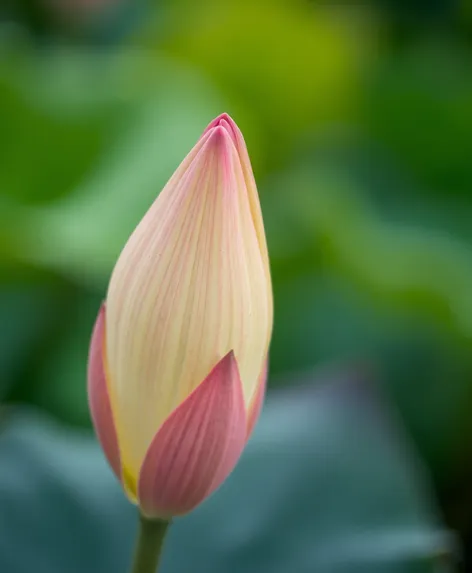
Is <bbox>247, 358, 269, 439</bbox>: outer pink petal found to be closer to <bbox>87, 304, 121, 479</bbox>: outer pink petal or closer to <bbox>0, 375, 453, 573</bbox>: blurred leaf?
<bbox>87, 304, 121, 479</bbox>: outer pink petal

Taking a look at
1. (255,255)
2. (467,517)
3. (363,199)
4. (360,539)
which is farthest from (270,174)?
(255,255)

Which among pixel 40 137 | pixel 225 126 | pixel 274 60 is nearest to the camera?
pixel 225 126

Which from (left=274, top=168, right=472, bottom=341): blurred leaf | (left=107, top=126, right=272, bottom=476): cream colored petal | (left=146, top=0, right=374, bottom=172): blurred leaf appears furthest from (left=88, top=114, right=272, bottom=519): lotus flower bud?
(left=146, top=0, right=374, bottom=172): blurred leaf

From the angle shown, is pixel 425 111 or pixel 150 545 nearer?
pixel 150 545

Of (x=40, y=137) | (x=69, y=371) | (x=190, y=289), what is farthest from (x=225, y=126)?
(x=40, y=137)

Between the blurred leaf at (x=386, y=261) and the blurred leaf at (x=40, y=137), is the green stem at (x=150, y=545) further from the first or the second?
the blurred leaf at (x=40, y=137)

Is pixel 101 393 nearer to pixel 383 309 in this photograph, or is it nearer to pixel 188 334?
pixel 188 334

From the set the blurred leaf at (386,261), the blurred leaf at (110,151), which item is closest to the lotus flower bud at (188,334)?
the blurred leaf at (110,151)
